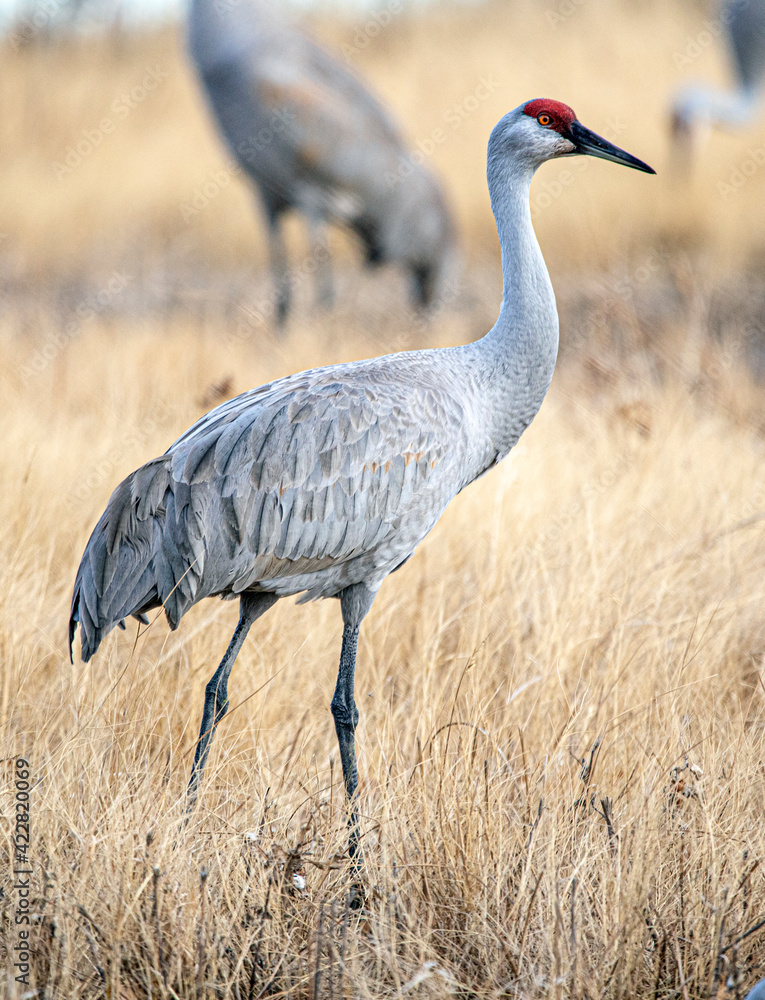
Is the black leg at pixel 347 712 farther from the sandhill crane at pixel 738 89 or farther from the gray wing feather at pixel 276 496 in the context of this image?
the sandhill crane at pixel 738 89

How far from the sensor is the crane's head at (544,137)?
2.80m

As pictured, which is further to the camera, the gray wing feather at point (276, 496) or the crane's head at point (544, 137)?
the crane's head at point (544, 137)

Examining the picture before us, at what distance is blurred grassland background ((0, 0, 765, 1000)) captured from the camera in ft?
6.31

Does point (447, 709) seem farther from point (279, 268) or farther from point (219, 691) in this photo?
point (279, 268)

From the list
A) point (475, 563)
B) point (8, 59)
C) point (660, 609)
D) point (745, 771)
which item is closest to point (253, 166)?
point (475, 563)

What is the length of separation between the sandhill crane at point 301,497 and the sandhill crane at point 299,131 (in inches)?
160

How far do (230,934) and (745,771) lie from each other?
1171mm

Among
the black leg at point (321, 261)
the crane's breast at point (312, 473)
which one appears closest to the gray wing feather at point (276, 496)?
the crane's breast at point (312, 473)

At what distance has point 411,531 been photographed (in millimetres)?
2625

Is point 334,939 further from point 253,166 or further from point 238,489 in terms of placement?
point 253,166

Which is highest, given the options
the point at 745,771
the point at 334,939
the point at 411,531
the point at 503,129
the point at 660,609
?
the point at 503,129

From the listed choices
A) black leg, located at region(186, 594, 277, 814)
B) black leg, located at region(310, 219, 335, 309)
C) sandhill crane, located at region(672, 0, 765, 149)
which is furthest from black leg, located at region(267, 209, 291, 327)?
black leg, located at region(186, 594, 277, 814)

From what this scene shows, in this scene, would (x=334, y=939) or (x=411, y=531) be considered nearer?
(x=334, y=939)

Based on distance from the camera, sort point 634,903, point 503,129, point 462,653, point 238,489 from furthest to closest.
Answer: point 462,653, point 503,129, point 238,489, point 634,903
